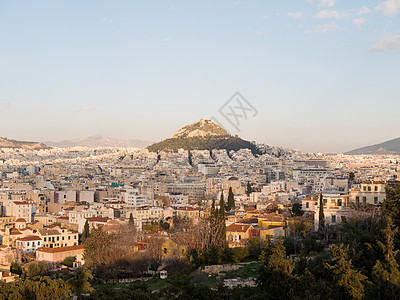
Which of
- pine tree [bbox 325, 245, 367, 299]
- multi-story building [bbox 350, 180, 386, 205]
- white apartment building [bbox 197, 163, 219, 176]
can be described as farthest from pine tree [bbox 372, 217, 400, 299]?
white apartment building [bbox 197, 163, 219, 176]

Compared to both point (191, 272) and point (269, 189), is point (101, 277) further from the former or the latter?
point (269, 189)

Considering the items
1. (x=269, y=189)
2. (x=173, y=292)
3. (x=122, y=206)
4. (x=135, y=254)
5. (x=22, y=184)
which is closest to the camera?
(x=173, y=292)

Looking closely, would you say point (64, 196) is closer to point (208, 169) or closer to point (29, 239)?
point (29, 239)

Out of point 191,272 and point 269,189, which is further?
point 269,189

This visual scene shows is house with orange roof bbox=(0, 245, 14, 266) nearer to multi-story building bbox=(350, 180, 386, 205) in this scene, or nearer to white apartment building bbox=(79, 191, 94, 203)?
multi-story building bbox=(350, 180, 386, 205)

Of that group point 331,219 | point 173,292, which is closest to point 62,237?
point 331,219

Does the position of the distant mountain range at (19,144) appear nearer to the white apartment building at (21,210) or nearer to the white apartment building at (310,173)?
the white apartment building at (310,173)

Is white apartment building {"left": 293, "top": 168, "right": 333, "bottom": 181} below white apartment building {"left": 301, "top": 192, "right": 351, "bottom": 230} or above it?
above

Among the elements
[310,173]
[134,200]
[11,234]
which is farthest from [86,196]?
[310,173]
